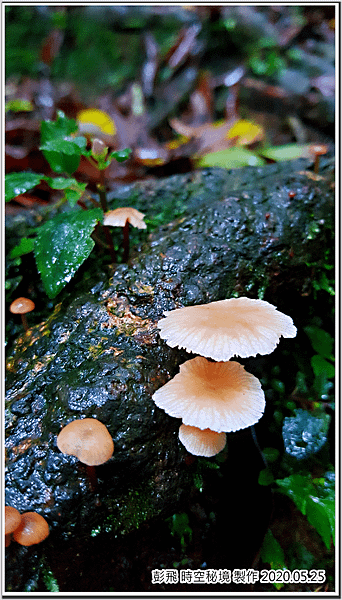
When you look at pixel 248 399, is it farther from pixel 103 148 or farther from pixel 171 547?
pixel 103 148

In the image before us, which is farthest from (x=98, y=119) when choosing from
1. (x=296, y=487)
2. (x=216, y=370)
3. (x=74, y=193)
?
(x=296, y=487)

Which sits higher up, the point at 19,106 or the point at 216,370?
the point at 19,106

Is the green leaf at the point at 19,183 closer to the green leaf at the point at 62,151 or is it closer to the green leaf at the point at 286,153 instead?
the green leaf at the point at 62,151

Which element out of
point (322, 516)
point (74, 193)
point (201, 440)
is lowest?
point (322, 516)

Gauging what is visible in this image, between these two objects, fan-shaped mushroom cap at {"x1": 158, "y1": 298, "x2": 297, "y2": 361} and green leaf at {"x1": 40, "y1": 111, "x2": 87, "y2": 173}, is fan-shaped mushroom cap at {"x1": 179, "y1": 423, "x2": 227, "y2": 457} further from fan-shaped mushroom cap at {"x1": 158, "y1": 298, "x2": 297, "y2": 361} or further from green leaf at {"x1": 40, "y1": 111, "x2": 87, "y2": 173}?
green leaf at {"x1": 40, "y1": 111, "x2": 87, "y2": 173}

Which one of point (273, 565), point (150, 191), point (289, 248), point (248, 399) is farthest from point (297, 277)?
point (273, 565)

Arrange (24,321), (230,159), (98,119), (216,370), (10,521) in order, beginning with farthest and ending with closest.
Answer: (98,119)
(230,159)
(24,321)
(216,370)
(10,521)

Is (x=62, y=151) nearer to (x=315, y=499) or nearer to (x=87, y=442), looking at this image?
(x=87, y=442)
